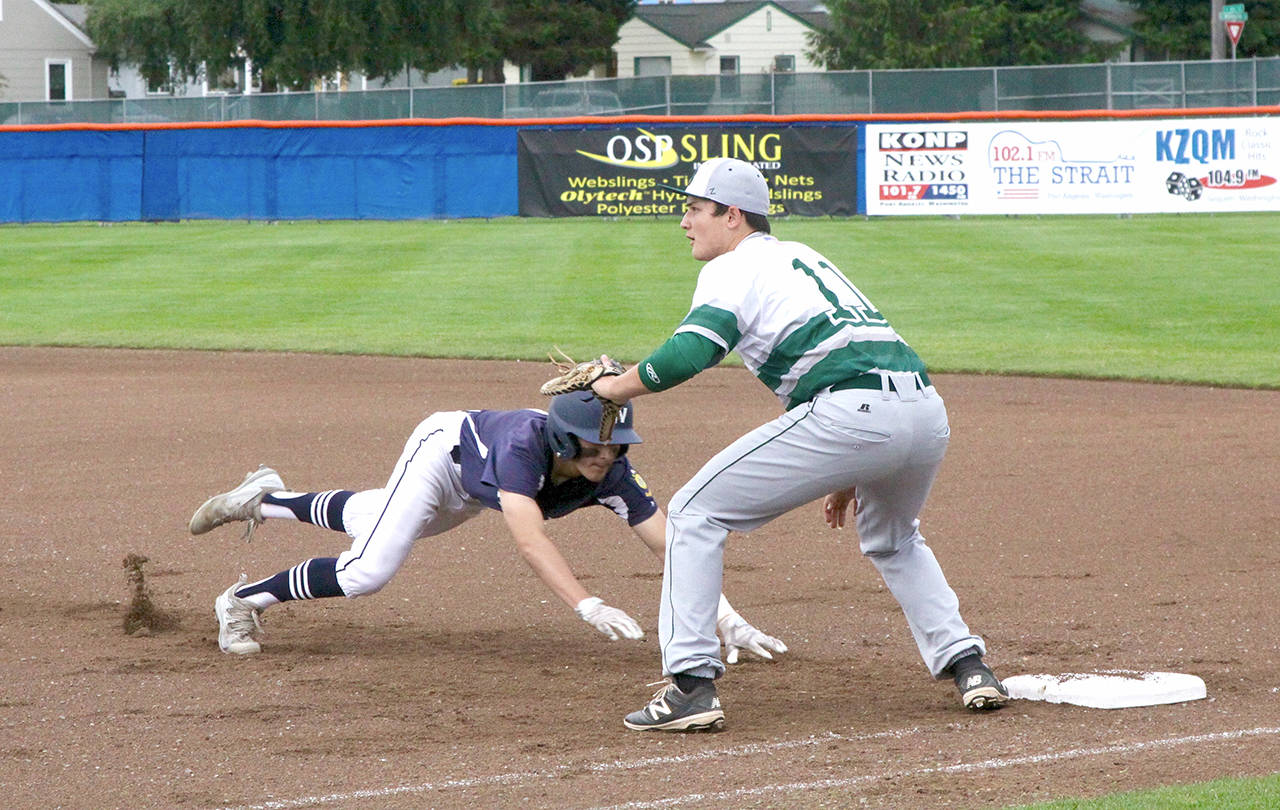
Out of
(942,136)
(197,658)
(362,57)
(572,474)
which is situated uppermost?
(362,57)

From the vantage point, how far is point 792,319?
4.23 meters

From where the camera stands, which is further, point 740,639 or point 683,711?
point 740,639

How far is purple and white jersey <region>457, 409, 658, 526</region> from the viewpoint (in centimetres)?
489

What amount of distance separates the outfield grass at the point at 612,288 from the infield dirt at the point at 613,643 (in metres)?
3.43

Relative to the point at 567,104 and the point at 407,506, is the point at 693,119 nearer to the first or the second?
the point at 567,104

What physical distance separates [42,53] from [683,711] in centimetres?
5664

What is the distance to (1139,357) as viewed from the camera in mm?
12609

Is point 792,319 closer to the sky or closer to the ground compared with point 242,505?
closer to the sky

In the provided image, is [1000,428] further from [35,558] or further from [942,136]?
[942,136]

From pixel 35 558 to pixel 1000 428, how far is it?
5.92 meters

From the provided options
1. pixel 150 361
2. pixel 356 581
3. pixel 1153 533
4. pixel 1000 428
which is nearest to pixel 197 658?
pixel 356 581

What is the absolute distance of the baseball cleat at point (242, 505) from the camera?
582 cm

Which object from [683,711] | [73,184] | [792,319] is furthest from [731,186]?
[73,184]

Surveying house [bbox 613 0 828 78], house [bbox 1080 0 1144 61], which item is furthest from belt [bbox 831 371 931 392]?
house [bbox 613 0 828 78]
